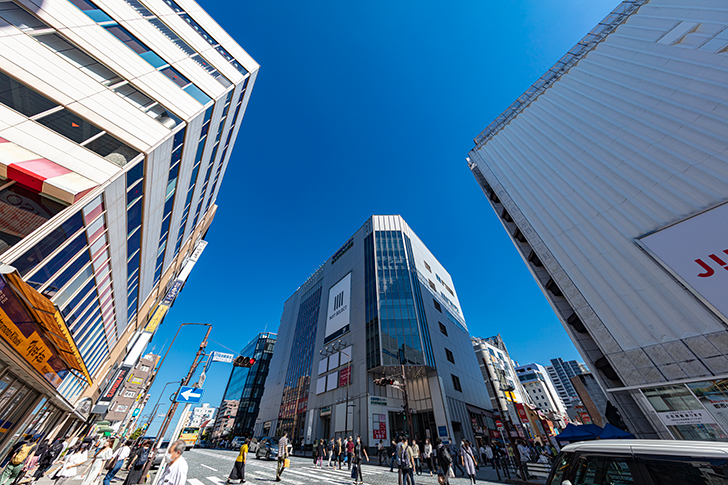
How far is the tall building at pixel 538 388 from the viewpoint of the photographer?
286 ft

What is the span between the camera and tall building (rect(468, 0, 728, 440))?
11102mm

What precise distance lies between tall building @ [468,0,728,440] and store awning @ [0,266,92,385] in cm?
2281

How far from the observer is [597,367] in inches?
601

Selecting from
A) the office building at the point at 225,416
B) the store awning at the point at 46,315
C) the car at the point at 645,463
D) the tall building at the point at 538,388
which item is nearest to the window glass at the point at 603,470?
the car at the point at 645,463

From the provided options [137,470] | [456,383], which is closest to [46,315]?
[137,470]

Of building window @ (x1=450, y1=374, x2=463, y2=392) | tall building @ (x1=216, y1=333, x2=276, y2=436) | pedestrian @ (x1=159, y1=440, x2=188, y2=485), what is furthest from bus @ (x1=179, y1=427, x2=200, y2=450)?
tall building @ (x1=216, y1=333, x2=276, y2=436)

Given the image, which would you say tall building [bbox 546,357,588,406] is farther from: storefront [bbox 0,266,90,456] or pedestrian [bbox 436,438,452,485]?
storefront [bbox 0,266,90,456]

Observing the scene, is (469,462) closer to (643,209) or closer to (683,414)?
(683,414)

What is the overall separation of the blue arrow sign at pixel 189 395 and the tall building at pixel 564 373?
164838 mm

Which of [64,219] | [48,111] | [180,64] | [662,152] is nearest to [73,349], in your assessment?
[64,219]

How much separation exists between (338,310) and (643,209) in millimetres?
35588

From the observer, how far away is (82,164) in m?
7.33

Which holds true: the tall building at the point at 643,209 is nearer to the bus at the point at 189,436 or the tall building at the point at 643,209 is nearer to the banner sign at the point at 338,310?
the banner sign at the point at 338,310

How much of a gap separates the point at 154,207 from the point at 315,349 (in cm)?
3686
